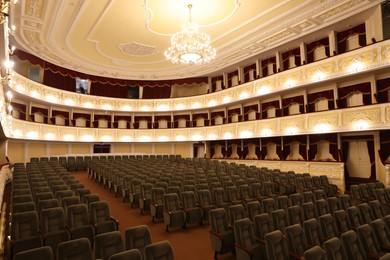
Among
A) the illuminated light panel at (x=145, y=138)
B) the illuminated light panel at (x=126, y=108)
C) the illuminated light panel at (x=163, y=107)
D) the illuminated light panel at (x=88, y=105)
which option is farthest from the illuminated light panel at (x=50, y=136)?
the illuminated light panel at (x=163, y=107)

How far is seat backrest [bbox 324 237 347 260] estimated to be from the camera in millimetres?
2721

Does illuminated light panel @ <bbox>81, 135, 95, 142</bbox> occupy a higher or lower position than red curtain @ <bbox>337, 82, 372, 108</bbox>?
lower

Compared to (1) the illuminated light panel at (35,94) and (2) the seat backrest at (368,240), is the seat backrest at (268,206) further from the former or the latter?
(1) the illuminated light panel at (35,94)

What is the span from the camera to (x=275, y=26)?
1032 cm

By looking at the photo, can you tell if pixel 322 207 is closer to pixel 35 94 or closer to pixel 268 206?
pixel 268 206

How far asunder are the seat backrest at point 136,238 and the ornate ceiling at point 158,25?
7.94 meters

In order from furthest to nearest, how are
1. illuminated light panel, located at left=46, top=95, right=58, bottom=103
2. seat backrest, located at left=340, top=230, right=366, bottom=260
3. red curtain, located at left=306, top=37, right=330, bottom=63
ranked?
illuminated light panel, located at left=46, top=95, right=58, bottom=103, red curtain, located at left=306, top=37, right=330, bottom=63, seat backrest, located at left=340, top=230, right=366, bottom=260

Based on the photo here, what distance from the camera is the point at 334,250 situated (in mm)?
2764

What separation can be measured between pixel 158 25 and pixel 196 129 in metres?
7.59

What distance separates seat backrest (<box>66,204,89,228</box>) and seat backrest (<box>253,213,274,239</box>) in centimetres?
260

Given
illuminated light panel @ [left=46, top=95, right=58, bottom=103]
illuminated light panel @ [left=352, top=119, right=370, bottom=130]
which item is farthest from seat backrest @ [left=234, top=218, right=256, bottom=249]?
illuminated light panel @ [left=46, top=95, right=58, bottom=103]

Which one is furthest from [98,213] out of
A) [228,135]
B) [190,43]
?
[228,135]

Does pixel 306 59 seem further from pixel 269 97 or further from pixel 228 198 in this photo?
pixel 228 198

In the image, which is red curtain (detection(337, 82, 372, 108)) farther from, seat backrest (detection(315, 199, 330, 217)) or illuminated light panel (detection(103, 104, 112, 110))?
illuminated light panel (detection(103, 104, 112, 110))
